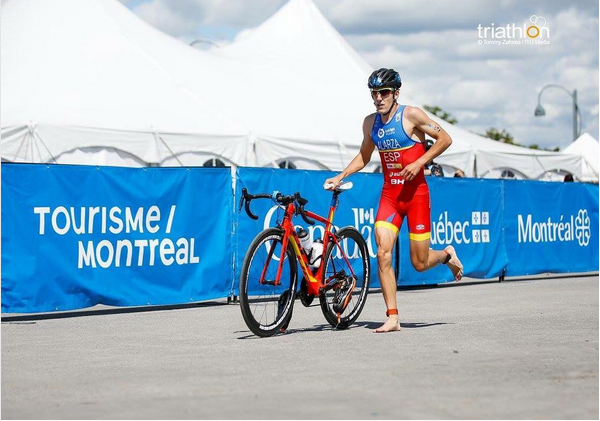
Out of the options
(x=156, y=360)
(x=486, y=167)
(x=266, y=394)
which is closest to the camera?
(x=266, y=394)

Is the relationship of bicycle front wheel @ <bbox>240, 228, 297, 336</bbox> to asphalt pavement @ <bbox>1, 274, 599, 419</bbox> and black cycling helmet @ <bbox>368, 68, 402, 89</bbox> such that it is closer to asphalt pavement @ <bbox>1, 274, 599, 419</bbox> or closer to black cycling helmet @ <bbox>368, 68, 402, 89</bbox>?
asphalt pavement @ <bbox>1, 274, 599, 419</bbox>

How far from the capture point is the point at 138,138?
2020 cm

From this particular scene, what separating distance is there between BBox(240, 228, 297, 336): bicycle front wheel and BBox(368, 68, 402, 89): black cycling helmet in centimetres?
143

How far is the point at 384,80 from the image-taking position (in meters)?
9.15

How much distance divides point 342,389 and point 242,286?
264 cm

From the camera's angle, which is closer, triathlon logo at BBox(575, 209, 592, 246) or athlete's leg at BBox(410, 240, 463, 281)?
athlete's leg at BBox(410, 240, 463, 281)

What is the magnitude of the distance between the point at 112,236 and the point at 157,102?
9998 mm

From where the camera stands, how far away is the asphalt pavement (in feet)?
17.9

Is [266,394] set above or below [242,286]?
below

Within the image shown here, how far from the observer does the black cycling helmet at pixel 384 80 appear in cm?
914

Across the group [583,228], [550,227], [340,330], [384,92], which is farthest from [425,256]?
[583,228]

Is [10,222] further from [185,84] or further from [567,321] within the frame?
[185,84]

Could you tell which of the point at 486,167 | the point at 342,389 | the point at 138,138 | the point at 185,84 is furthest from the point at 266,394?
the point at 486,167

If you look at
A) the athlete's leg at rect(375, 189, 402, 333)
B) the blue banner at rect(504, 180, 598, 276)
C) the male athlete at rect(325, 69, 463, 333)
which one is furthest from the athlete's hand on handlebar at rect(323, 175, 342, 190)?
the blue banner at rect(504, 180, 598, 276)
